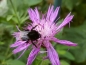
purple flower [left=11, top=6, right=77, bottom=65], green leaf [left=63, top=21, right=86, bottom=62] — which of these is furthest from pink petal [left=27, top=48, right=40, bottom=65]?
green leaf [left=63, top=21, right=86, bottom=62]

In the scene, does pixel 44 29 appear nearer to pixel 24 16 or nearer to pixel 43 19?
pixel 43 19

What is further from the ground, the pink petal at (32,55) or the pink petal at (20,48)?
the pink petal at (20,48)

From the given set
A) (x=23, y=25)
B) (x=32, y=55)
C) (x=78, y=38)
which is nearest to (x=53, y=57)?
(x=32, y=55)

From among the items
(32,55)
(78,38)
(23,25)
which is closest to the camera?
(32,55)

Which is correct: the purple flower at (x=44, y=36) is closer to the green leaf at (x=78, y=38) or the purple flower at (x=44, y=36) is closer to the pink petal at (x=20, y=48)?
the pink petal at (x=20, y=48)

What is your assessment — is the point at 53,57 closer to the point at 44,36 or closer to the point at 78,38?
the point at 44,36

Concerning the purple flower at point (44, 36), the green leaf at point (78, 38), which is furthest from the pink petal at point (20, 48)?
the green leaf at point (78, 38)

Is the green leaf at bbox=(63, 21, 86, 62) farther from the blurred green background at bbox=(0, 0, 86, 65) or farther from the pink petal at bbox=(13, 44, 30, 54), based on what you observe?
the pink petal at bbox=(13, 44, 30, 54)

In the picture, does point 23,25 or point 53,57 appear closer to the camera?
point 53,57
